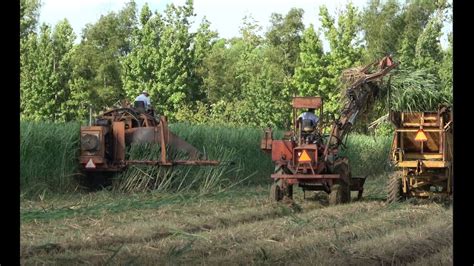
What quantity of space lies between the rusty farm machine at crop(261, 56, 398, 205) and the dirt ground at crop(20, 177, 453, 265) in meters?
0.45

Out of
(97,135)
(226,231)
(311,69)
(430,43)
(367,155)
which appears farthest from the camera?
(311,69)

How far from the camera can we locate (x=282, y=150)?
14.4m

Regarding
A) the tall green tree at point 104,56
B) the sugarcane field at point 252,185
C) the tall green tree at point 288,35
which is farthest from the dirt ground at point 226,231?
the tall green tree at point 288,35

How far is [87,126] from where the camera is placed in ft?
52.7

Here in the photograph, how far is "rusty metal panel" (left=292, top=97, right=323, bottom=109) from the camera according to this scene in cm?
1475

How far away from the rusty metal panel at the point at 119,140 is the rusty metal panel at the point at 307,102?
4024 millimetres

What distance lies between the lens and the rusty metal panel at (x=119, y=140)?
1603 centimetres

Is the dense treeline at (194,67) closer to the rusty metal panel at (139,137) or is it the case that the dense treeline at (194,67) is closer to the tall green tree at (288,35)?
the tall green tree at (288,35)

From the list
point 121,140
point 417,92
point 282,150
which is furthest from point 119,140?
point 417,92

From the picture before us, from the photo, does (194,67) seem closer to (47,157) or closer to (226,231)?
(47,157)

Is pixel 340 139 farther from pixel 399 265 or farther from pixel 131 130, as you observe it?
pixel 399 265

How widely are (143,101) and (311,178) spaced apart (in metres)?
5.32

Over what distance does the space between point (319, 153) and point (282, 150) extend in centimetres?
78
